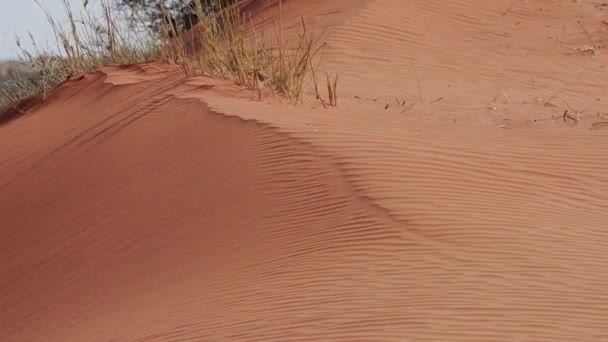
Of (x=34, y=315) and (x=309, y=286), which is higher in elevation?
(x=309, y=286)

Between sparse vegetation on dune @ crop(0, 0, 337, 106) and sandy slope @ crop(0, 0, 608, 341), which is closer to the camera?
sandy slope @ crop(0, 0, 608, 341)

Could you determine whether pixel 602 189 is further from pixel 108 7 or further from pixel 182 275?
pixel 108 7

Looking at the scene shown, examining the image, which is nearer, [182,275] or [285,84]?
[182,275]

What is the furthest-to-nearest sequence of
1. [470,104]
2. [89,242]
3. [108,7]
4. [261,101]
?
[108,7] < [470,104] < [261,101] < [89,242]

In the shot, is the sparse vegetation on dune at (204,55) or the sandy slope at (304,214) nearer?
the sandy slope at (304,214)

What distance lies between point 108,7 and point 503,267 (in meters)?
8.02

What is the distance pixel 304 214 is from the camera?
7664 mm

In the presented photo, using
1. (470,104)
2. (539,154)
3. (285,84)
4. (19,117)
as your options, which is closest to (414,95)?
(470,104)

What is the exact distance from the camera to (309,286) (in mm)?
6406

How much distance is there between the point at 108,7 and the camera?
13.2 meters

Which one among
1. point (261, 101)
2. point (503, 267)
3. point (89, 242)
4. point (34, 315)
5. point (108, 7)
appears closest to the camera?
point (503, 267)

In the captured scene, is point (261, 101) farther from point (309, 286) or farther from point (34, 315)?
point (309, 286)

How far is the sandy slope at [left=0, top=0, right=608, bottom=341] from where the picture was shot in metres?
5.95

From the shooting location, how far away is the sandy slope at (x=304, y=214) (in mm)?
5953
